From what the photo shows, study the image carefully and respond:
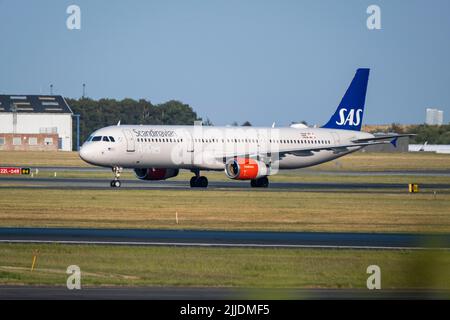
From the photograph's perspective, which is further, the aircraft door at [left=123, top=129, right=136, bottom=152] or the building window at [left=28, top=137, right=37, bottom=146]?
the building window at [left=28, top=137, right=37, bottom=146]

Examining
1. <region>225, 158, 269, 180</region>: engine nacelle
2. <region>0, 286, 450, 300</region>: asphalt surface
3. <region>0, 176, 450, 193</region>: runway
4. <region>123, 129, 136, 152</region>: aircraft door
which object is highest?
<region>123, 129, 136, 152</region>: aircraft door

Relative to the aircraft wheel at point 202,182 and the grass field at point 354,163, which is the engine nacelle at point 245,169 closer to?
the aircraft wheel at point 202,182

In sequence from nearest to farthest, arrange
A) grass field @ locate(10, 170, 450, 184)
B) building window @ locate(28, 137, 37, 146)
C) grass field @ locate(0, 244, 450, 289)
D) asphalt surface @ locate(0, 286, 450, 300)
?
asphalt surface @ locate(0, 286, 450, 300) < grass field @ locate(0, 244, 450, 289) < grass field @ locate(10, 170, 450, 184) < building window @ locate(28, 137, 37, 146)

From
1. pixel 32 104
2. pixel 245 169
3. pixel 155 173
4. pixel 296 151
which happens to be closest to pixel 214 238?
pixel 245 169

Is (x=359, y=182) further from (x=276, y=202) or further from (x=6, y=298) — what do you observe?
(x=6, y=298)

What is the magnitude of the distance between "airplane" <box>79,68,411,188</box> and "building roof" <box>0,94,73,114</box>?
308 ft

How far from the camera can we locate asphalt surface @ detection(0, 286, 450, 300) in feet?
70.6

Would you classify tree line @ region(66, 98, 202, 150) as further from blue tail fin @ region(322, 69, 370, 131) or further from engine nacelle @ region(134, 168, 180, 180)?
engine nacelle @ region(134, 168, 180, 180)

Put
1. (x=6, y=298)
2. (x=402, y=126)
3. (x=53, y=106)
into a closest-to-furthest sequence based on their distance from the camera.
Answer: (x=6, y=298) → (x=53, y=106) → (x=402, y=126)


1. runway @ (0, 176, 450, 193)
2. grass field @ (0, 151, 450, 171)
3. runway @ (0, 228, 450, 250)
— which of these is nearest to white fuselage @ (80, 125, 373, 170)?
runway @ (0, 176, 450, 193)

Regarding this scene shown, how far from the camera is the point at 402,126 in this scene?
198500 mm
